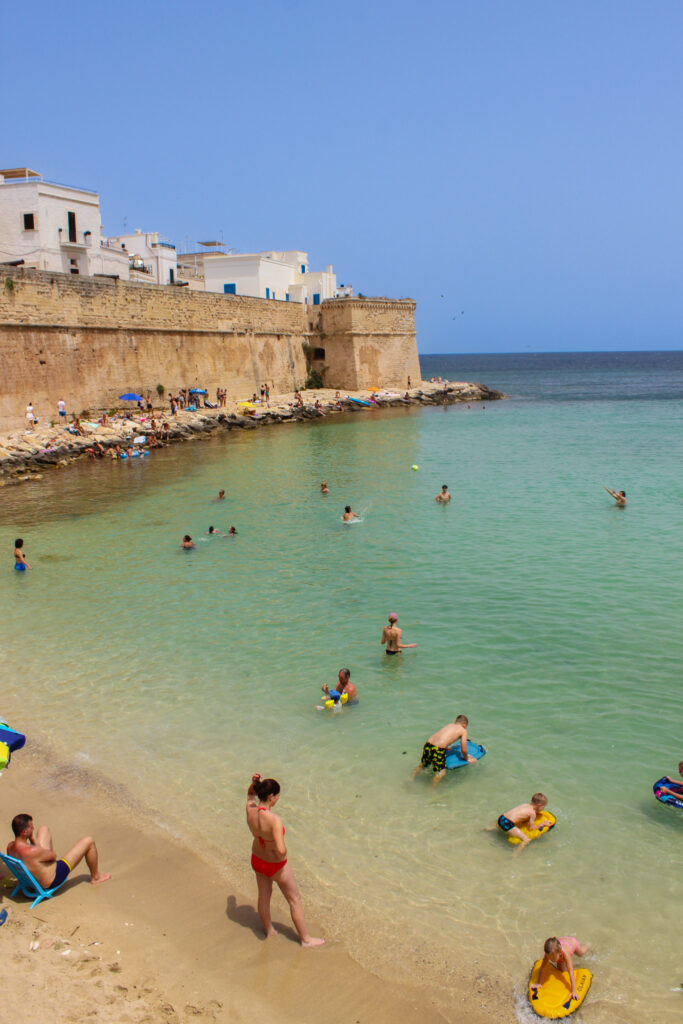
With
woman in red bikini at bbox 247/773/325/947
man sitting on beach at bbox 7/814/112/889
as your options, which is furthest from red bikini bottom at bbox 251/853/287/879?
man sitting on beach at bbox 7/814/112/889

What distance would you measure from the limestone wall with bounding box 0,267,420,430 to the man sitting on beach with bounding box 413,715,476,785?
20.5 m

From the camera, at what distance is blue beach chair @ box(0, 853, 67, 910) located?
461 centimetres

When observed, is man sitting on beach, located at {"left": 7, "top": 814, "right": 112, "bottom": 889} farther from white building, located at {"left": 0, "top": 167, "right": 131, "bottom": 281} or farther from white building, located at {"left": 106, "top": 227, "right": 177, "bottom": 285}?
white building, located at {"left": 106, "top": 227, "right": 177, "bottom": 285}

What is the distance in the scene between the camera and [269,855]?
436 cm

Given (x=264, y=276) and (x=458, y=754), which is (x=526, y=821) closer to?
(x=458, y=754)

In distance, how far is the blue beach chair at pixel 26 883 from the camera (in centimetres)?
461

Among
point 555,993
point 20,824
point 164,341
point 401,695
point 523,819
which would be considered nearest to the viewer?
point 555,993

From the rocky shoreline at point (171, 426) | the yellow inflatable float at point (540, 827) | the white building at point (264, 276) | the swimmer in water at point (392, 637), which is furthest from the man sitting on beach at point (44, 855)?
the white building at point (264, 276)

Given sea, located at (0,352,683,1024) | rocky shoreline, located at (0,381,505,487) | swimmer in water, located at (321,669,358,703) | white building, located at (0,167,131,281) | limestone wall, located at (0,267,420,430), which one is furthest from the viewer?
white building, located at (0,167,131,281)

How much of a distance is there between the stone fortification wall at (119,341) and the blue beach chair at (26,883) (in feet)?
68.0

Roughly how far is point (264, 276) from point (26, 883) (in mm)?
39810

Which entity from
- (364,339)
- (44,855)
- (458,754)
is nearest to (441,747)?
(458,754)

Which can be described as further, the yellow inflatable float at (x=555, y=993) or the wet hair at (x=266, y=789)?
the wet hair at (x=266, y=789)

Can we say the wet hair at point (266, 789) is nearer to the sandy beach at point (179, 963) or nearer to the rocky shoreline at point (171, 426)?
the sandy beach at point (179, 963)
